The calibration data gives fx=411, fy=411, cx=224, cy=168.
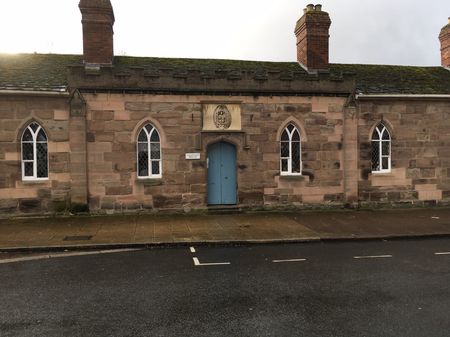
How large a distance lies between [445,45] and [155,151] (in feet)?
52.1

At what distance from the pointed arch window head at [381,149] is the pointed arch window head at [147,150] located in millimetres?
8398

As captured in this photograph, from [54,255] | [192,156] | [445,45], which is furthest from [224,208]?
[445,45]

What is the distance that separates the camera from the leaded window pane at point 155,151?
1454 cm

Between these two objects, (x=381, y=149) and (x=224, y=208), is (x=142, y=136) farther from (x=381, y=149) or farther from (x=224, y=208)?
(x=381, y=149)

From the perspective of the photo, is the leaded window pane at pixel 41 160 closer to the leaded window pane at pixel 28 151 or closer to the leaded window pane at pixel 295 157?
the leaded window pane at pixel 28 151

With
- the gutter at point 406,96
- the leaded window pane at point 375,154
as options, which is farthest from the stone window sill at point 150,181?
the leaded window pane at point 375,154

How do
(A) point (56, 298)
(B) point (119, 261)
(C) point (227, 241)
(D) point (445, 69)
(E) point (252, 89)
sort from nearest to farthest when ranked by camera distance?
(A) point (56, 298) → (B) point (119, 261) → (C) point (227, 241) → (E) point (252, 89) → (D) point (445, 69)

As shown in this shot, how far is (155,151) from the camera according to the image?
1457 cm

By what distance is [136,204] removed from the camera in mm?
14195

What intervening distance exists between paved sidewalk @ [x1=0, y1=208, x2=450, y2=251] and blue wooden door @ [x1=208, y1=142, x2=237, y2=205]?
0.86 m

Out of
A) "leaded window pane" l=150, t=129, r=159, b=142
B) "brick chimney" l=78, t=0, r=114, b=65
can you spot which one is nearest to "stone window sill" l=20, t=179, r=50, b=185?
"leaded window pane" l=150, t=129, r=159, b=142

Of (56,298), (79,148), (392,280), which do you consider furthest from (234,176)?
(56,298)

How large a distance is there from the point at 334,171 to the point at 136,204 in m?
7.48

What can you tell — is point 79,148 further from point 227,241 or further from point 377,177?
point 377,177
